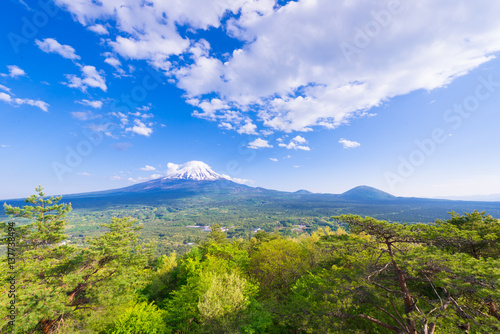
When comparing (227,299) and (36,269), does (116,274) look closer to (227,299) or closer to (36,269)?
(36,269)

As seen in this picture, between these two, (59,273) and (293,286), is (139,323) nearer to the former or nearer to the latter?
(59,273)

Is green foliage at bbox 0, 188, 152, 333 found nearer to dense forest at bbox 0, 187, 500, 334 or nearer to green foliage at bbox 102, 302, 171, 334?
dense forest at bbox 0, 187, 500, 334

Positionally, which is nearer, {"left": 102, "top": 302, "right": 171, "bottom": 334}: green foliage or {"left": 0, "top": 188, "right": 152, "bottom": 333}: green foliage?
{"left": 0, "top": 188, "right": 152, "bottom": 333}: green foliage

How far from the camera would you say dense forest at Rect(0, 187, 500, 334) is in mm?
9345

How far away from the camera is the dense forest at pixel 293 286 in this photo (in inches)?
368

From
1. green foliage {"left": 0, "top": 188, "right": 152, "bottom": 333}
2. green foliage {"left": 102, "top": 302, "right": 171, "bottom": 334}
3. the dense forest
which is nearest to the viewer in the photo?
the dense forest

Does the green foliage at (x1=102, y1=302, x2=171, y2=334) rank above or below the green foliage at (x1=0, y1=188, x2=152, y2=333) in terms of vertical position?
below

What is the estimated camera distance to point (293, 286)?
1572 cm

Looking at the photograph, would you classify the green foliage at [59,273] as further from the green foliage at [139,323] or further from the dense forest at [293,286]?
the green foliage at [139,323]

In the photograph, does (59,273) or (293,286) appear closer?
(293,286)

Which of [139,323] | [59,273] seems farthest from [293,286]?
[59,273]

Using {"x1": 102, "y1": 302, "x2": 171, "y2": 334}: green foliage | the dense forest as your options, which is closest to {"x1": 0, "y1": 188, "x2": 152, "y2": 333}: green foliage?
the dense forest

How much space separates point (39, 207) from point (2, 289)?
783 centimetres

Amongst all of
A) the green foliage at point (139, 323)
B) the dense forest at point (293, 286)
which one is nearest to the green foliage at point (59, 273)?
the dense forest at point (293, 286)
